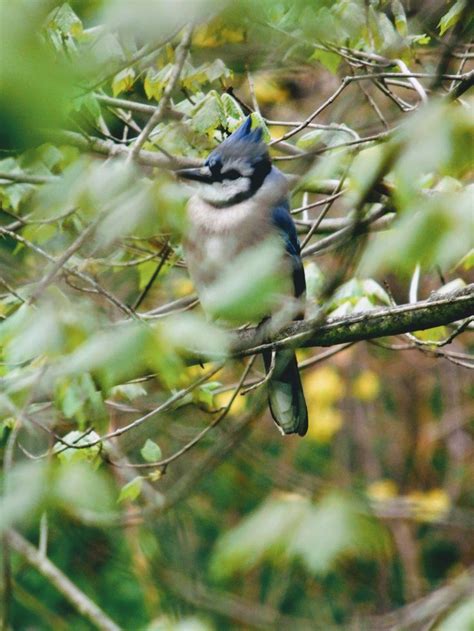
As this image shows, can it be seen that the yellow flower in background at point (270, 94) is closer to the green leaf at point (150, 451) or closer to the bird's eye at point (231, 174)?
the bird's eye at point (231, 174)

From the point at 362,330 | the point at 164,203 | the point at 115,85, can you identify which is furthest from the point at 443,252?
the point at 115,85

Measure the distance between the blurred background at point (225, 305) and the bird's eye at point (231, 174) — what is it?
0.33ft

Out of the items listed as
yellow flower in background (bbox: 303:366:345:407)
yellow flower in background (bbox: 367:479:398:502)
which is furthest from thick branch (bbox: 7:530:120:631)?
yellow flower in background (bbox: 367:479:398:502)

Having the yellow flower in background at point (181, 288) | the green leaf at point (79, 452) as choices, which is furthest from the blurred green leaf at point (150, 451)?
the yellow flower in background at point (181, 288)

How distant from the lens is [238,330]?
2.69 meters

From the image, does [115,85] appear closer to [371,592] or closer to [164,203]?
[164,203]

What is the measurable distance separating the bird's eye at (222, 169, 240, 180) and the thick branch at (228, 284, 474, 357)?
0.78m

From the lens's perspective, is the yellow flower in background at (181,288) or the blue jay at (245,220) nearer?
the blue jay at (245,220)

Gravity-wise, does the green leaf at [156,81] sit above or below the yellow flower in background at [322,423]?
above

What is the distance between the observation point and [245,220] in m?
2.98

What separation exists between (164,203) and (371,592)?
15.7 ft

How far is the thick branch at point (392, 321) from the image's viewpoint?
209 cm

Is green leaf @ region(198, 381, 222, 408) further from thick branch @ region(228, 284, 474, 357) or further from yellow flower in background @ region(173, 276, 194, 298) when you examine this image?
yellow flower in background @ region(173, 276, 194, 298)

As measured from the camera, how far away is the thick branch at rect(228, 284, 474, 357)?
2.09 metres
